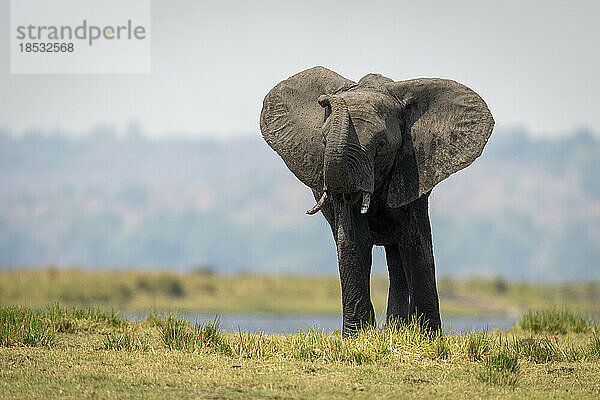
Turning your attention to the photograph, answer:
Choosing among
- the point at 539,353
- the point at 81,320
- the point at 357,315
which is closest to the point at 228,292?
the point at 81,320

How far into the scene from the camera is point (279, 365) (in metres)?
10.8

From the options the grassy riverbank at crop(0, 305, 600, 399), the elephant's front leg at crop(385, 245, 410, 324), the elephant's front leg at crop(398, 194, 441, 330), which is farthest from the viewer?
the elephant's front leg at crop(385, 245, 410, 324)

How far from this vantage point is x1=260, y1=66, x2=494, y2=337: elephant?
1181 cm

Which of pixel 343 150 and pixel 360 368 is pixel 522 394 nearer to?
pixel 360 368

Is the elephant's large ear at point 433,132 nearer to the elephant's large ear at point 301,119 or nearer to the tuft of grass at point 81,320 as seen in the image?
the elephant's large ear at point 301,119

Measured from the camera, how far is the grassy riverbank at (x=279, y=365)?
939cm

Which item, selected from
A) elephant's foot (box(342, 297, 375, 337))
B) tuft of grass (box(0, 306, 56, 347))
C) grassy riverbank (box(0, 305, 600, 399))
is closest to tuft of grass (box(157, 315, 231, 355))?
grassy riverbank (box(0, 305, 600, 399))

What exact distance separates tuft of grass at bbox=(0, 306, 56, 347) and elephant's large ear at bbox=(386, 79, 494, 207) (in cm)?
466

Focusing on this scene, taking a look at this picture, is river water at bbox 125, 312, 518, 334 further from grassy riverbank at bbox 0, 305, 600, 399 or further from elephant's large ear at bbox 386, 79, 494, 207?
elephant's large ear at bbox 386, 79, 494, 207

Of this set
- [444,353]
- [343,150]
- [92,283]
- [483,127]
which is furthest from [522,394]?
[92,283]

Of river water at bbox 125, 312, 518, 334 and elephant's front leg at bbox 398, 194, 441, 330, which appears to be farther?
river water at bbox 125, 312, 518, 334

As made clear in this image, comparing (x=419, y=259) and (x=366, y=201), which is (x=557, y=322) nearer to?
(x=419, y=259)

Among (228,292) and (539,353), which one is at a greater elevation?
(539,353)

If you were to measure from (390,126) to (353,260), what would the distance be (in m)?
1.74
